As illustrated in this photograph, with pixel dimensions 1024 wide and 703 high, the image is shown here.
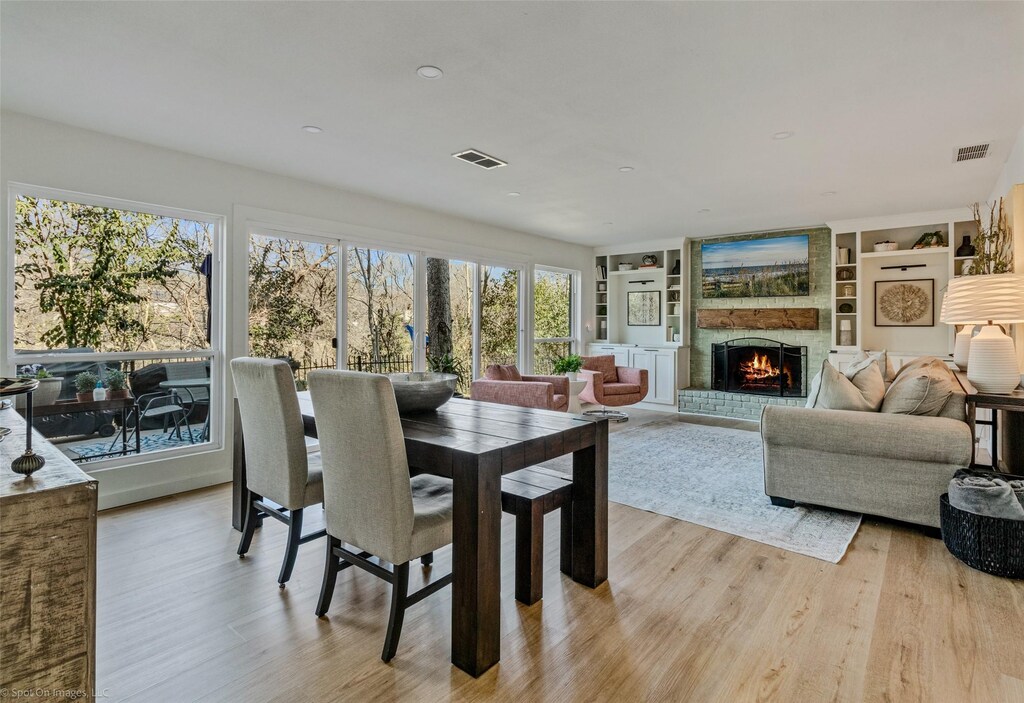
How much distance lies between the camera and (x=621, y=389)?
627cm

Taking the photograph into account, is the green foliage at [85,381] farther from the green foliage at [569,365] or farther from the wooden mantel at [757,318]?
the wooden mantel at [757,318]

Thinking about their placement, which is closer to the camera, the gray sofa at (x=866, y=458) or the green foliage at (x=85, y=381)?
the gray sofa at (x=866, y=458)

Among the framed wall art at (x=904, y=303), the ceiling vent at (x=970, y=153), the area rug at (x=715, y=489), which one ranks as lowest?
the area rug at (x=715, y=489)

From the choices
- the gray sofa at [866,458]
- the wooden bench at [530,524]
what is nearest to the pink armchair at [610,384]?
the gray sofa at [866,458]

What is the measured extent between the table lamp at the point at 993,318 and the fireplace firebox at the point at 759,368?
349 centimetres

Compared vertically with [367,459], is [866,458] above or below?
below

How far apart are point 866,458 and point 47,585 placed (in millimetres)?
3586

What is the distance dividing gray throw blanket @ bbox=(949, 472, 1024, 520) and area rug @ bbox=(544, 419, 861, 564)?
55 centimetres

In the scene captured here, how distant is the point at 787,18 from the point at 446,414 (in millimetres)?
2241

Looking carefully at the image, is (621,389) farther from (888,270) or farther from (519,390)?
(888,270)

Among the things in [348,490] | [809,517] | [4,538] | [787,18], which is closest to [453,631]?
[348,490]

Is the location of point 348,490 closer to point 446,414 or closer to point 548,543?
point 446,414

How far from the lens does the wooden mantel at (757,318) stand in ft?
20.9

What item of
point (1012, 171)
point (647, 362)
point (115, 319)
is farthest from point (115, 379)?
point (1012, 171)
